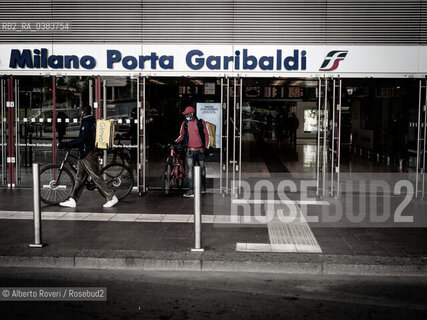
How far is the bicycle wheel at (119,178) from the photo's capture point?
35.1 ft

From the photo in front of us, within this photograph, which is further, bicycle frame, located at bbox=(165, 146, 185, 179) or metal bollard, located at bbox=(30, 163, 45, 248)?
bicycle frame, located at bbox=(165, 146, 185, 179)

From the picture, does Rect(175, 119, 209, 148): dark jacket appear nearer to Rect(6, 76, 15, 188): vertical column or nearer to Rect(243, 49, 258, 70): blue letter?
Rect(243, 49, 258, 70): blue letter

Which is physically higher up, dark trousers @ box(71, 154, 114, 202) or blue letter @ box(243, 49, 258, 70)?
blue letter @ box(243, 49, 258, 70)

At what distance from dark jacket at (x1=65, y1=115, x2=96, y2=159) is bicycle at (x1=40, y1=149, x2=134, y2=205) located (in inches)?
21.3

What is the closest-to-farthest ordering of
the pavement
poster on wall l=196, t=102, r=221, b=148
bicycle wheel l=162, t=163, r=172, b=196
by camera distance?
the pavement
bicycle wheel l=162, t=163, r=172, b=196
poster on wall l=196, t=102, r=221, b=148

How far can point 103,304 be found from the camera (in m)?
5.39

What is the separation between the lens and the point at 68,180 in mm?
10211

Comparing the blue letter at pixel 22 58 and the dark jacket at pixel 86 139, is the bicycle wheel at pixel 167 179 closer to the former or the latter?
the dark jacket at pixel 86 139

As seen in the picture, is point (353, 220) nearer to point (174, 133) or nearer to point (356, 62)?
point (356, 62)

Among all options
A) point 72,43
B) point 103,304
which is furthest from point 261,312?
point 72,43

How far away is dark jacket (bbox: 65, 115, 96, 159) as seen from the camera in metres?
9.62

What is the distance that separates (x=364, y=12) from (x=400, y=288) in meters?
7.08

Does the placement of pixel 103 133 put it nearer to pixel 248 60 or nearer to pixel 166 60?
pixel 166 60

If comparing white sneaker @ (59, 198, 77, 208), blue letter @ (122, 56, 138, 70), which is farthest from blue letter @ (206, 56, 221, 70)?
white sneaker @ (59, 198, 77, 208)
